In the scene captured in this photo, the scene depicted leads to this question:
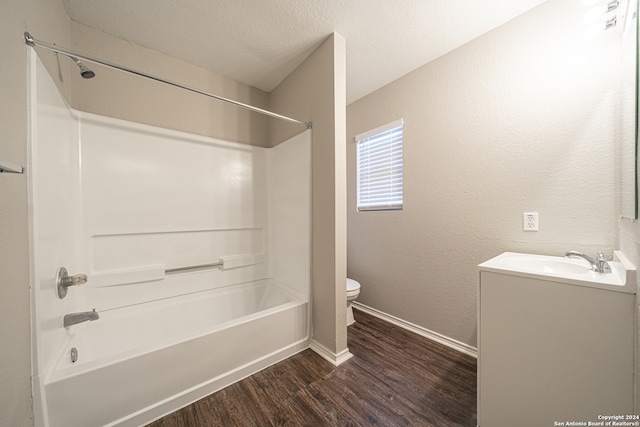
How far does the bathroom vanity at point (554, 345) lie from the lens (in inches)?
29.8

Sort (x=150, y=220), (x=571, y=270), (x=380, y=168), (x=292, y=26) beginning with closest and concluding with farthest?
1. (x=571, y=270)
2. (x=292, y=26)
3. (x=150, y=220)
4. (x=380, y=168)

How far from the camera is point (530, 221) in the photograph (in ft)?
4.46

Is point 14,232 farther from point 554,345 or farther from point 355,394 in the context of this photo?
point 554,345

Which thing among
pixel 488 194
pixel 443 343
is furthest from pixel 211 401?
pixel 488 194

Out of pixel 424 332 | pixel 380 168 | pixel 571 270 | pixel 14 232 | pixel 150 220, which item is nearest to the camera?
pixel 14 232

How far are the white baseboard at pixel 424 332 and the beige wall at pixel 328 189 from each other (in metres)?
0.71

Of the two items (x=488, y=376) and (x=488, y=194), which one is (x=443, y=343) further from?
(x=488, y=194)

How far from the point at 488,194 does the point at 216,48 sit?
236 cm

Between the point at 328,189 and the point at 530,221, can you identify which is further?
the point at 328,189

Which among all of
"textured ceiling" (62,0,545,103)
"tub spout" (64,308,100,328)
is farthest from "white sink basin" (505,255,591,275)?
"tub spout" (64,308,100,328)

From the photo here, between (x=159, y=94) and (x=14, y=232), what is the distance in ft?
4.74

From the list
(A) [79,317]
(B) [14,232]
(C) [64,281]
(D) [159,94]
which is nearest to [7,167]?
(B) [14,232]

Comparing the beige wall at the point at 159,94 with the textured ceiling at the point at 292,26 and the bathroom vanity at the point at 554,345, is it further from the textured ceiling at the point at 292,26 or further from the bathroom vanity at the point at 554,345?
the bathroom vanity at the point at 554,345

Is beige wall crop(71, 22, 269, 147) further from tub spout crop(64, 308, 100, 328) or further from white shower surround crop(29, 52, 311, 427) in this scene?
tub spout crop(64, 308, 100, 328)
